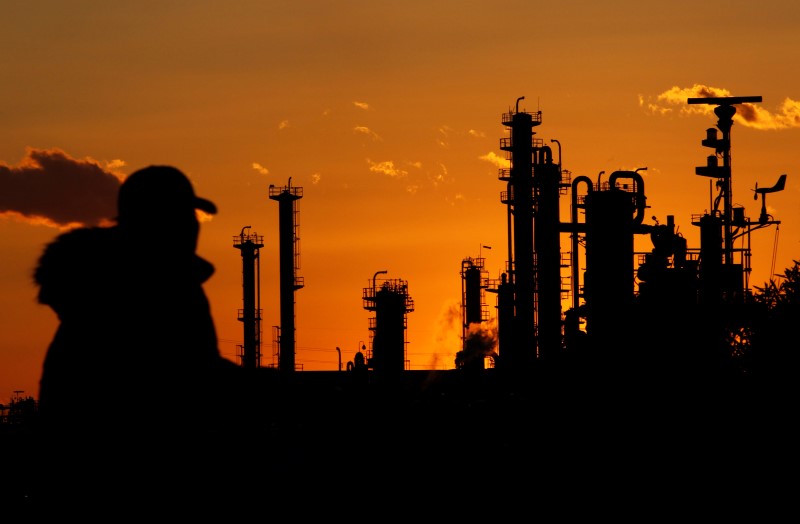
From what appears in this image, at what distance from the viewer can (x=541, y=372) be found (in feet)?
169

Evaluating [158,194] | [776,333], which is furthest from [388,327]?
[158,194]

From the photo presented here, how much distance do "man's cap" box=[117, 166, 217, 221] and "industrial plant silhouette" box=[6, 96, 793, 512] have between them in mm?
516

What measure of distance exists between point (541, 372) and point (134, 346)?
47.5 metres

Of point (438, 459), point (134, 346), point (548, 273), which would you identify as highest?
point (548, 273)

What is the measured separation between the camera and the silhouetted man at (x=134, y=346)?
14.4ft

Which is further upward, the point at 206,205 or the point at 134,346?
the point at 206,205

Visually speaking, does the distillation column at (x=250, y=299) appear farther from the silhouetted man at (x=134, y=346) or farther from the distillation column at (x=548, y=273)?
the silhouetted man at (x=134, y=346)

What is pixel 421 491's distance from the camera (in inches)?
691

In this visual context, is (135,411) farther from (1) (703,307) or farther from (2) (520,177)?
(2) (520,177)

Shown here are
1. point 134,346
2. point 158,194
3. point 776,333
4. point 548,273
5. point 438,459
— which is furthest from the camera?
point 548,273

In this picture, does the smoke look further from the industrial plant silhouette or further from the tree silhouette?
the tree silhouette

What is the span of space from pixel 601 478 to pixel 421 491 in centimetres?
321

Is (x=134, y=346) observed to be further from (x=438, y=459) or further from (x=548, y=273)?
(x=548, y=273)

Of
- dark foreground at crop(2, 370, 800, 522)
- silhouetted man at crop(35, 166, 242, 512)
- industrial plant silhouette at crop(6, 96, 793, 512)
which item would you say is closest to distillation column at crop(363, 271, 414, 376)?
industrial plant silhouette at crop(6, 96, 793, 512)
